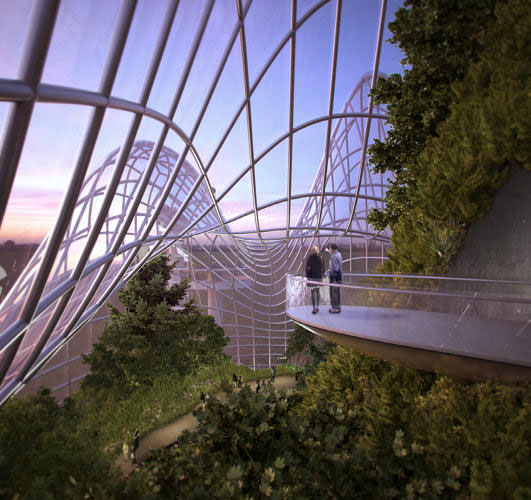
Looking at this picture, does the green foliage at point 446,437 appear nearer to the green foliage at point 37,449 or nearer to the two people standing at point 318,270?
the two people standing at point 318,270

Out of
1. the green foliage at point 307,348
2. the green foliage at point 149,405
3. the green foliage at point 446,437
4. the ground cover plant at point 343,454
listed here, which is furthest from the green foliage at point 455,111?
the green foliage at point 307,348

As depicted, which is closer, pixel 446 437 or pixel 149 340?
pixel 446 437

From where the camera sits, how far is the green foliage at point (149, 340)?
2842 cm

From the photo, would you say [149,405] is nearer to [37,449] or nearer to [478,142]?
[37,449]

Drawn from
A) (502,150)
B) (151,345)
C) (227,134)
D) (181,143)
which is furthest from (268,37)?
(151,345)

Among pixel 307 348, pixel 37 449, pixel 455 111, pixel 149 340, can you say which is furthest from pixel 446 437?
pixel 307 348

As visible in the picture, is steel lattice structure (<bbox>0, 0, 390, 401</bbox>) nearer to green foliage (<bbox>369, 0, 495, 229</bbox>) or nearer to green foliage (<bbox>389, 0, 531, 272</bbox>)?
green foliage (<bbox>369, 0, 495, 229</bbox>)

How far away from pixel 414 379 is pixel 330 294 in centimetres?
427

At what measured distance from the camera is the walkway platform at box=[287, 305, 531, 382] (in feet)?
23.1

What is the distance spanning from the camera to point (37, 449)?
38.6ft

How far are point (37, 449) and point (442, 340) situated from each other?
1330 centimetres

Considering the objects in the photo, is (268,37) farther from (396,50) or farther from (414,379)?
(414,379)

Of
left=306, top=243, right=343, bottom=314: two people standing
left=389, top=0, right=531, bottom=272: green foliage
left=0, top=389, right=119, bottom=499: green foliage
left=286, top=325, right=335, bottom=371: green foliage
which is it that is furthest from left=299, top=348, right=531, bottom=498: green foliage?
left=286, top=325, right=335, bottom=371: green foliage

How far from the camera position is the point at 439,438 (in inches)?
365
